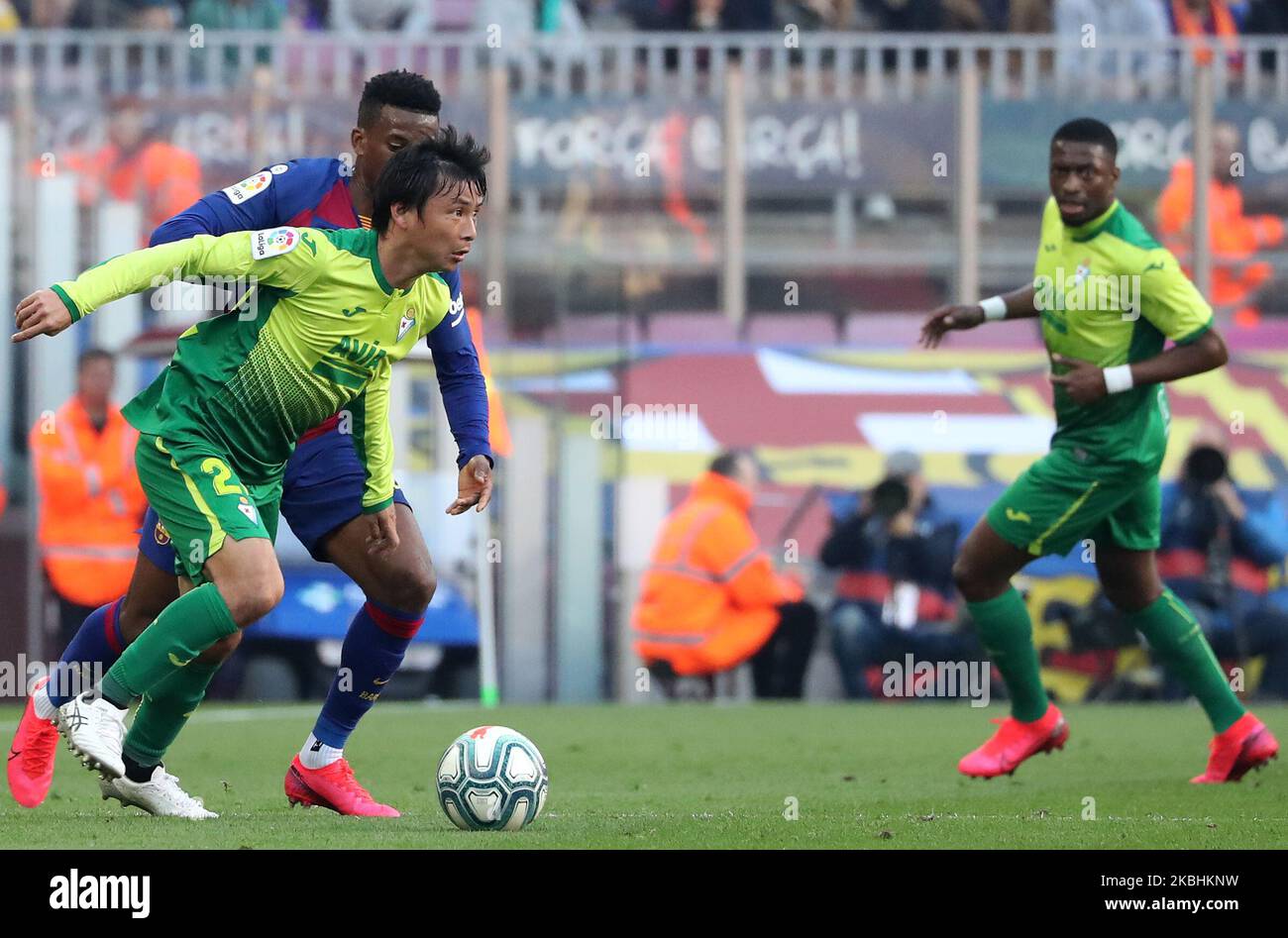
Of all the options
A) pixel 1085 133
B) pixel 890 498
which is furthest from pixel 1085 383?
pixel 890 498

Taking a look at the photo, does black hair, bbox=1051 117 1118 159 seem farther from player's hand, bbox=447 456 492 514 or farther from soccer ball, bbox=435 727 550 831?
soccer ball, bbox=435 727 550 831

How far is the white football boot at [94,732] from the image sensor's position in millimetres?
6152

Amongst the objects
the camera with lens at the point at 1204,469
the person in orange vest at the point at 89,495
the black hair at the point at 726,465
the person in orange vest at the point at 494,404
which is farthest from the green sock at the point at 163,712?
the camera with lens at the point at 1204,469

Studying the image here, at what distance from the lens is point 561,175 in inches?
586

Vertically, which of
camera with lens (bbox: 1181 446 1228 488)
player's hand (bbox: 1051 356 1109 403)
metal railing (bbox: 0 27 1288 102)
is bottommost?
camera with lens (bbox: 1181 446 1228 488)

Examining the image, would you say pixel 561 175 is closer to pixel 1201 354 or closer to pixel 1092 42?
pixel 1092 42

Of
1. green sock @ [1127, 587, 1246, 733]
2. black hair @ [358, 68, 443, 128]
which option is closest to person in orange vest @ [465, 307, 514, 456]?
green sock @ [1127, 587, 1246, 733]

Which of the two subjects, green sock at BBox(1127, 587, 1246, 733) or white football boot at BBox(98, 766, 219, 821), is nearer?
white football boot at BBox(98, 766, 219, 821)

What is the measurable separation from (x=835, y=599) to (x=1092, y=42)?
465 cm

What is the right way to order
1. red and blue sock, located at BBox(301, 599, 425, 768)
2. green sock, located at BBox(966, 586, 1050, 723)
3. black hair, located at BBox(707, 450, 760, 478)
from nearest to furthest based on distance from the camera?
red and blue sock, located at BBox(301, 599, 425, 768)
green sock, located at BBox(966, 586, 1050, 723)
black hair, located at BBox(707, 450, 760, 478)

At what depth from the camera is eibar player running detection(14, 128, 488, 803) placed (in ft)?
19.5

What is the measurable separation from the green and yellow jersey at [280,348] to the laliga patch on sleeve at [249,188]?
0.38m

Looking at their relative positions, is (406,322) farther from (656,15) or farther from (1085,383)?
(656,15)
